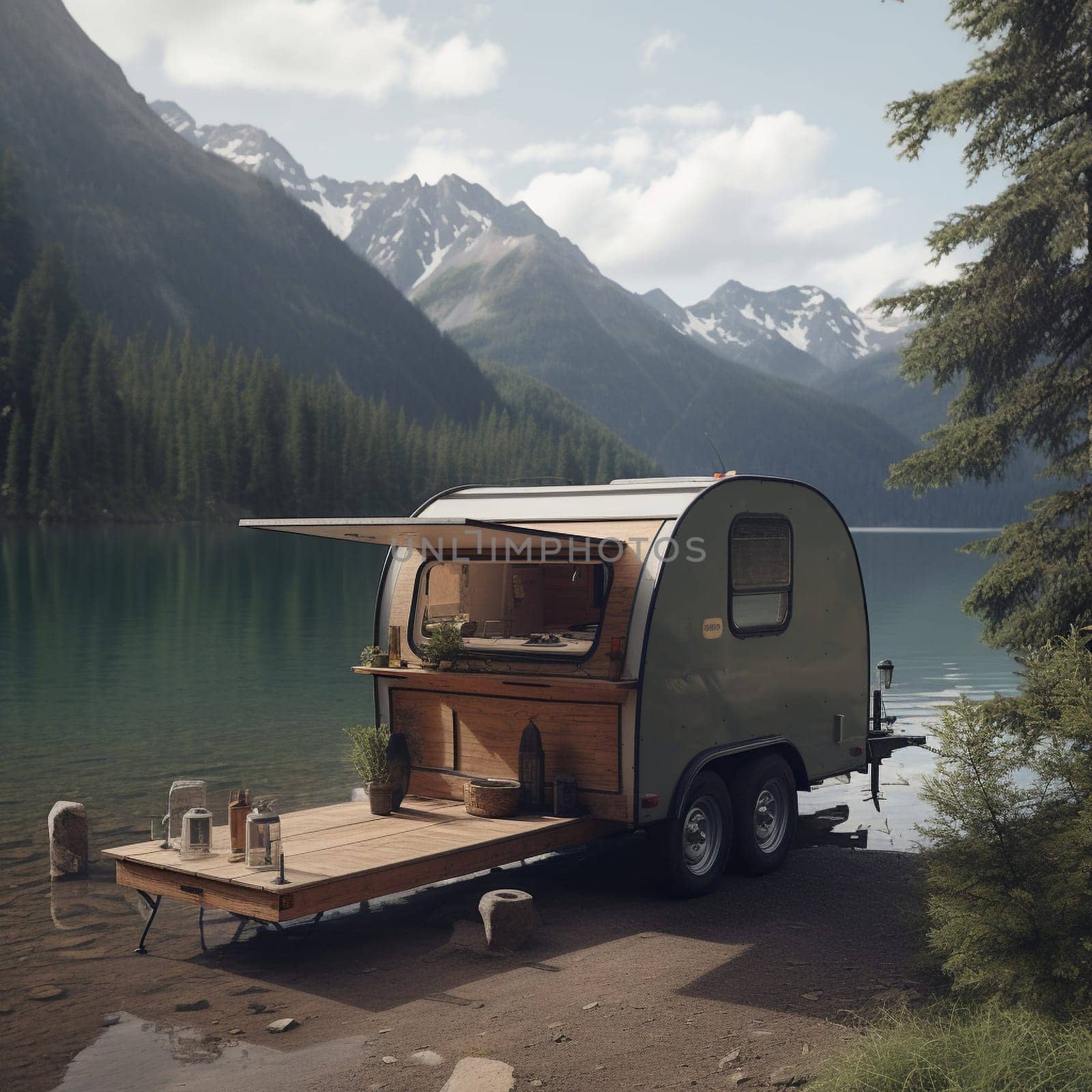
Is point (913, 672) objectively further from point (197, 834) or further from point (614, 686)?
point (197, 834)

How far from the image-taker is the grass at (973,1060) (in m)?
5.48

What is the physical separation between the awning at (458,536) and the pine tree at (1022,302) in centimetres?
761

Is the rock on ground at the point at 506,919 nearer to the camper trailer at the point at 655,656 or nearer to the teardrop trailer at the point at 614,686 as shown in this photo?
the teardrop trailer at the point at 614,686

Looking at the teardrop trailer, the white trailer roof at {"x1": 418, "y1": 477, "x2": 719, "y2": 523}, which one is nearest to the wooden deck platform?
the teardrop trailer

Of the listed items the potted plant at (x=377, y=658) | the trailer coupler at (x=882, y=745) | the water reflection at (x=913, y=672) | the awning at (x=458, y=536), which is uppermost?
the awning at (x=458, y=536)

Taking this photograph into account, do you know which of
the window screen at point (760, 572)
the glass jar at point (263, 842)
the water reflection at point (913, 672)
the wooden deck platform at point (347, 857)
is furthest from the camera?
the water reflection at point (913, 672)

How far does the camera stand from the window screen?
1107cm

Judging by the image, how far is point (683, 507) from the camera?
10500mm

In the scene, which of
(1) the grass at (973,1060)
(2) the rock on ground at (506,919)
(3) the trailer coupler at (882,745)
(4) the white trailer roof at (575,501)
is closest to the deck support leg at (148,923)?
(2) the rock on ground at (506,919)

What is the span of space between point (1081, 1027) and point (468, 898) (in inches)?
239

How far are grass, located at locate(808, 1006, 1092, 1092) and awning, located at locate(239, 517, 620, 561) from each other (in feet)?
15.6

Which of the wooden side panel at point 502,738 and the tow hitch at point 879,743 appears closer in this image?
the wooden side panel at point 502,738

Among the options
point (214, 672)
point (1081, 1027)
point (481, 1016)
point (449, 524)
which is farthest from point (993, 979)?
point (214, 672)

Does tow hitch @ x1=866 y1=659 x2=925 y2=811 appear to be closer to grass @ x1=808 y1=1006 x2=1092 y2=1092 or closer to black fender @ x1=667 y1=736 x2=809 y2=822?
black fender @ x1=667 y1=736 x2=809 y2=822
